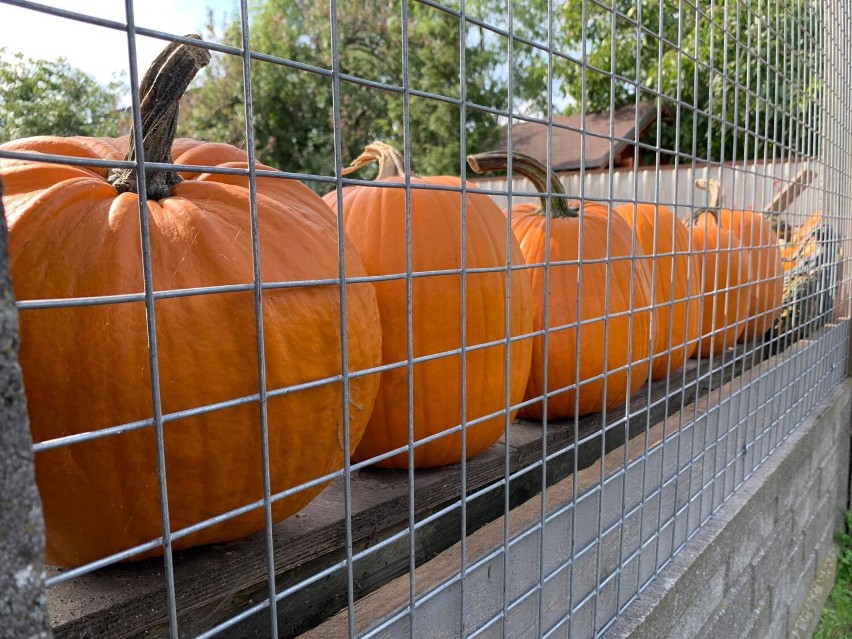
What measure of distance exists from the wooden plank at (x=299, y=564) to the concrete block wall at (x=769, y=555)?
0.52 meters

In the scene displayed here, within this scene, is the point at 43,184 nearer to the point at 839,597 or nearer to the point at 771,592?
the point at 771,592

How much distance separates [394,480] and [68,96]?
15.4 feet

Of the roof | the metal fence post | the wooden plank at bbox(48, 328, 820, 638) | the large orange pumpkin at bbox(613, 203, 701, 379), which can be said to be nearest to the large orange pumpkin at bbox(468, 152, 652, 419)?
the large orange pumpkin at bbox(613, 203, 701, 379)

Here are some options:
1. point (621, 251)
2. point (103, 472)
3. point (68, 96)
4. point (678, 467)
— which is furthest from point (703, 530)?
point (68, 96)

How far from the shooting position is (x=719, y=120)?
1524 millimetres

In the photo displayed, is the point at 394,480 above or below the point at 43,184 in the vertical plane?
below

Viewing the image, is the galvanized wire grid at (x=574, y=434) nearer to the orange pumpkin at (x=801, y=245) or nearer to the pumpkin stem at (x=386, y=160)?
the orange pumpkin at (x=801, y=245)

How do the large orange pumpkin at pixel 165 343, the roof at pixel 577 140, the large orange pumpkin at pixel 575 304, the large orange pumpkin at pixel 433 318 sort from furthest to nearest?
the roof at pixel 577 140
the large orange pumpkin at pixel 575 304
the large orange pumpkin at pixel 433 318
the large orange pumpkin at pixel 165 343

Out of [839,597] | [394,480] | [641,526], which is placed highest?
[394,480]

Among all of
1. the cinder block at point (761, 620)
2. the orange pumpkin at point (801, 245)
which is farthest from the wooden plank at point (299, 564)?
the orange pumpkin at point (801, 245)

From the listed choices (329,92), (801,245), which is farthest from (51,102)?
(329,92)

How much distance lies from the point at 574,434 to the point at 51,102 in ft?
12.3

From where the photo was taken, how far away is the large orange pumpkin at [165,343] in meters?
0.67

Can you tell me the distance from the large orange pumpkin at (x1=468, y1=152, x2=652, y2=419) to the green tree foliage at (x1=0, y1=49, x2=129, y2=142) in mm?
1069
